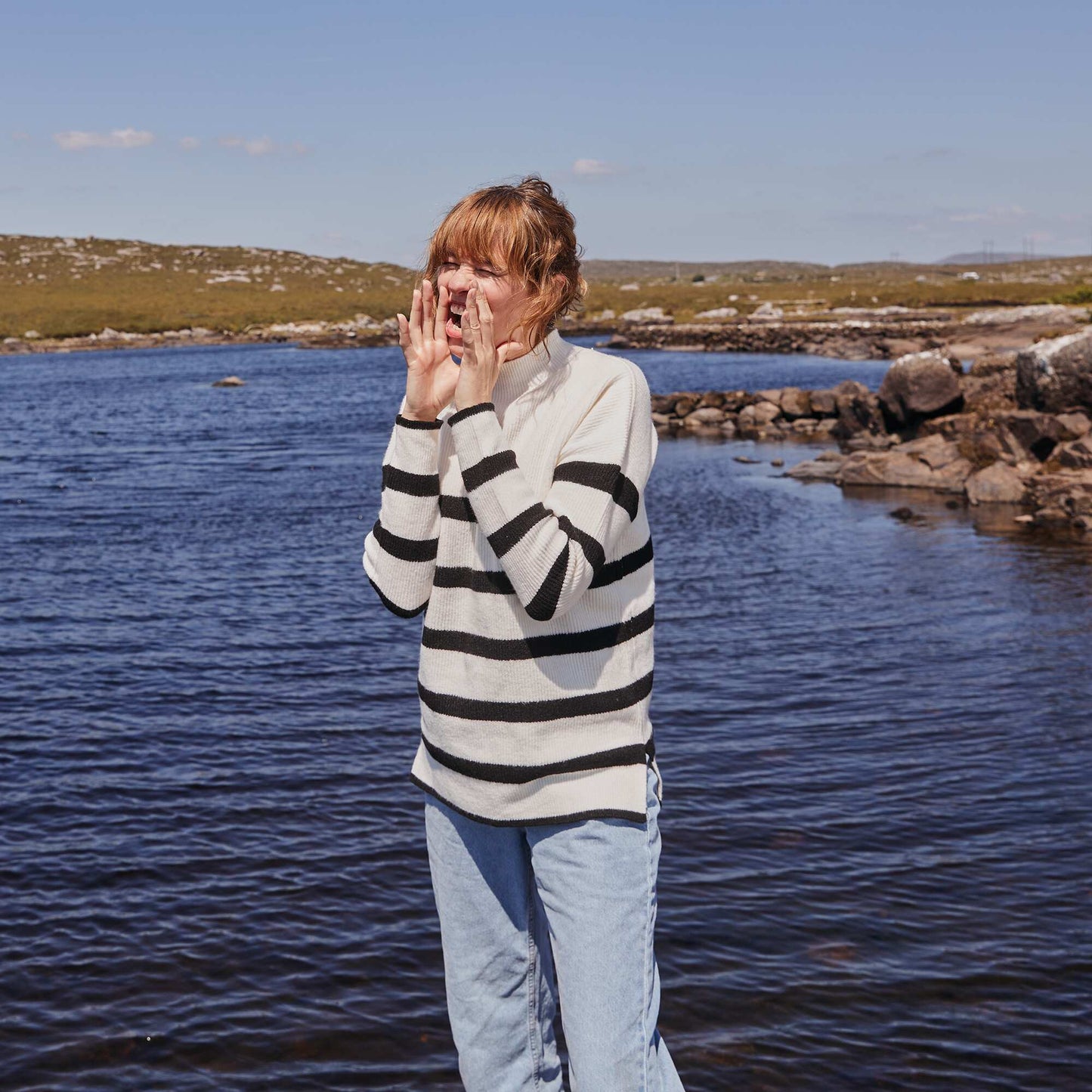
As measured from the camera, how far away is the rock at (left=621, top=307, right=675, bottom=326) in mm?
111688

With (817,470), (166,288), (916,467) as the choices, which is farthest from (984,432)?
(166,288)

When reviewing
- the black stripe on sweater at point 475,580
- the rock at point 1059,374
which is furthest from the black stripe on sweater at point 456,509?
the rock at point 1059,374

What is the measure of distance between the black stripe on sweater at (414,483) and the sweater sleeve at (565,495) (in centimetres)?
12

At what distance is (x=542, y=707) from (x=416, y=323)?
1001mm

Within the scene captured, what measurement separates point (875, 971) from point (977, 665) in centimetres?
670

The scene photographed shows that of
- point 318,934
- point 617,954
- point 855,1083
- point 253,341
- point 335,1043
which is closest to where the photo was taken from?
point 617,954

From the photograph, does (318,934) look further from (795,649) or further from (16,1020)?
(795,649)

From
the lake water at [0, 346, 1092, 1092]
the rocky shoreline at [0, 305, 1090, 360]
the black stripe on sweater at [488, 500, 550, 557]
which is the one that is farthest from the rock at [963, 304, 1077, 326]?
the black stripe on sweater at [488, 500, 550, 557]

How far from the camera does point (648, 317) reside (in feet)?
378

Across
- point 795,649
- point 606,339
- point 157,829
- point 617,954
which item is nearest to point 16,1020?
point 157,829

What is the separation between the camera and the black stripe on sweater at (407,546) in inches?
121

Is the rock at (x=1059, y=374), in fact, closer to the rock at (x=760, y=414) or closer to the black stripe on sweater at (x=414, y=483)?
the rock at (x=760, y=414)

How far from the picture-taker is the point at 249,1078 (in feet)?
18.2

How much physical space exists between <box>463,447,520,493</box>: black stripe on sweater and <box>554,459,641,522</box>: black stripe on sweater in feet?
0.41
